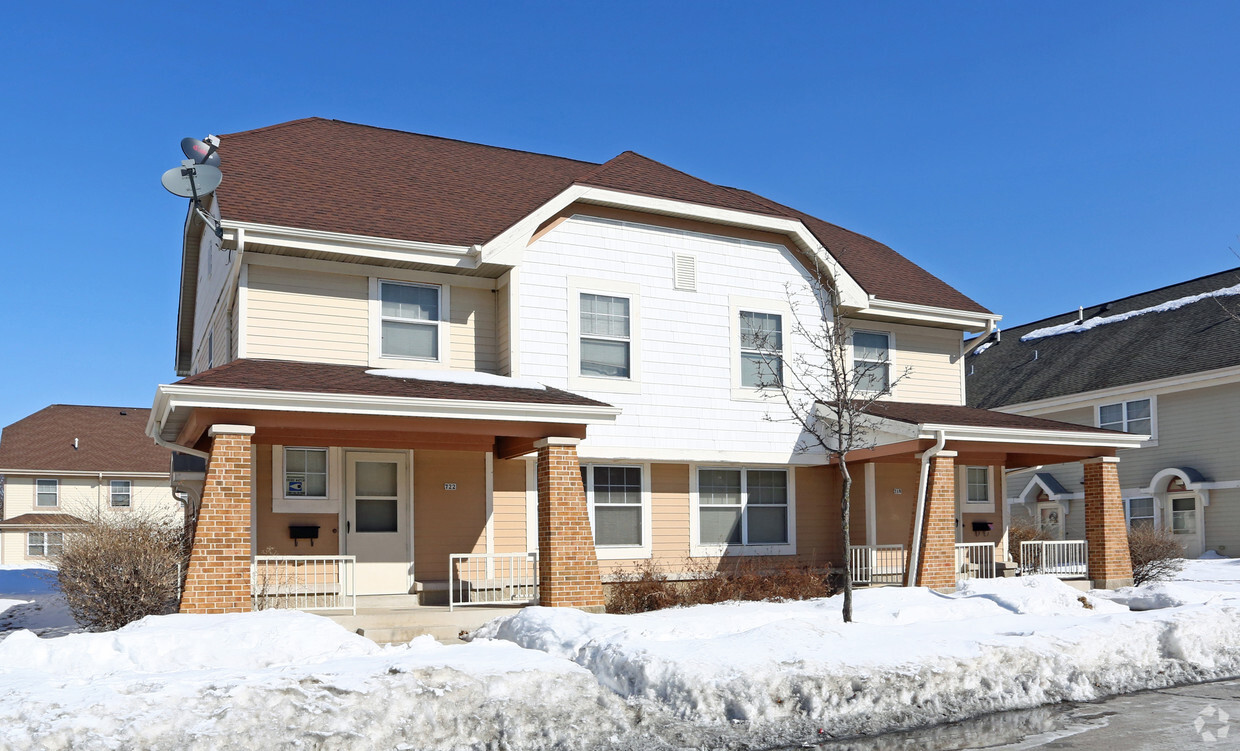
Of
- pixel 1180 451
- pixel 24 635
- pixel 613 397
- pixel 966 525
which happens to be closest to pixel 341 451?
pixel 613 397

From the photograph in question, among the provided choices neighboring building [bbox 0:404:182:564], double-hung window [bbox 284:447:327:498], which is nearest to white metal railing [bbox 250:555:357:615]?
double-hung window [bbox 284:447:327:498]

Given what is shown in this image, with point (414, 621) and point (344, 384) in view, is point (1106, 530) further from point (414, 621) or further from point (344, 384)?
point (344, 384)

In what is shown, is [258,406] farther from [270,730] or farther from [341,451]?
[270,730]

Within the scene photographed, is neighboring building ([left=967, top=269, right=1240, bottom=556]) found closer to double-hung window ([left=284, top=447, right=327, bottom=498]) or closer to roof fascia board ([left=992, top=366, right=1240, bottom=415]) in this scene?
roof fascia board ([left=992, top=366, right=1240, bottom=415])

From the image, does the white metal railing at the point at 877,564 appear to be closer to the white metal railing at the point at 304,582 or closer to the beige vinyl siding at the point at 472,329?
the beige vinyl siding at the point at 472,329

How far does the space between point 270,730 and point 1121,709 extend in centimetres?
770

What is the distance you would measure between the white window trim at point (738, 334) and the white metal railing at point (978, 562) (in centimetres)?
457

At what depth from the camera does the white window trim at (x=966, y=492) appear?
20.9 meters

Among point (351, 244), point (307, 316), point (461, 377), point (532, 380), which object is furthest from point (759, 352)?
point (307, 316)

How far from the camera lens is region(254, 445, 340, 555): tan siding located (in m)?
14.8

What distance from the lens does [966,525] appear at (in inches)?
821

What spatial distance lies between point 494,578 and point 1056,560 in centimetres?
1148

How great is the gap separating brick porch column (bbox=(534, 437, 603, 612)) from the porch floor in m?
0.72

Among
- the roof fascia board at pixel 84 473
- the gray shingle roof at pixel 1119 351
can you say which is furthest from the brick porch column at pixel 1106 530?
the roof fascia board at pixel 84 473
